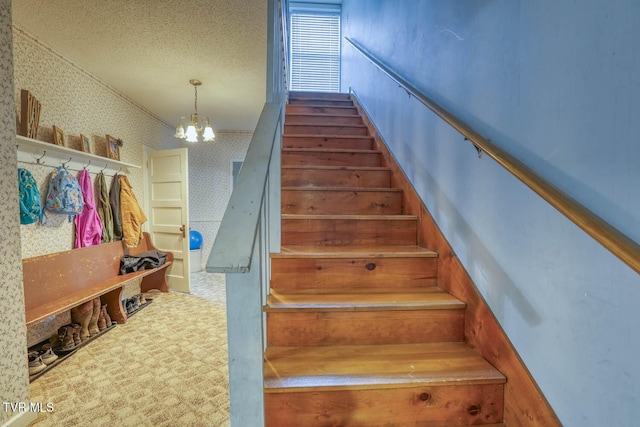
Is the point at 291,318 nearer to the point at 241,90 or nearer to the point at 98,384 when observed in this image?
the point at 98,384

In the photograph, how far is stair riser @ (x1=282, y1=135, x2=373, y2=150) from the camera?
8.84 ft

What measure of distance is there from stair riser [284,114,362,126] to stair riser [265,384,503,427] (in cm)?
270

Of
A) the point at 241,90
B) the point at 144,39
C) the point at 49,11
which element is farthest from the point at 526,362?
the point at 241,90

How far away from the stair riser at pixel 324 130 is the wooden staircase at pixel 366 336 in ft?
3.96

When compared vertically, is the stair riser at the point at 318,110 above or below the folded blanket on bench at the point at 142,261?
above

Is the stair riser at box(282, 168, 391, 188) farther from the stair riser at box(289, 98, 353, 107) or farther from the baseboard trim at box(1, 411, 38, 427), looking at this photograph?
the baseboard trim at box(1, 411, 38, 427)

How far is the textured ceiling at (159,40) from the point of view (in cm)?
204

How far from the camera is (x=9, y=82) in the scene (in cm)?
159

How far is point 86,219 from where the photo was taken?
294cm

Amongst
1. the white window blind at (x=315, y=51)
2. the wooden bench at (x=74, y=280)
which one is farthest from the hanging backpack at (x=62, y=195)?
the white window blind at (x=315, y=51)

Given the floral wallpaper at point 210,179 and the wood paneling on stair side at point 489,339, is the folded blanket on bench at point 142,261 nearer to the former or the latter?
the floral wallpaper at point 210,179

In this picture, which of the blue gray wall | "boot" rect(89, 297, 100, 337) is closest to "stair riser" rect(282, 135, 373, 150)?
the blue gray wall

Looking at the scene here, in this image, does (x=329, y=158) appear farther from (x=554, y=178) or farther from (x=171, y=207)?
(x=171, y=207)

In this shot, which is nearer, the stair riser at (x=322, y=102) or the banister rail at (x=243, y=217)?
A: the banister rail at (x=243, y=217)
